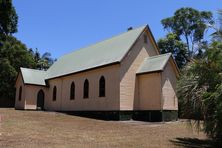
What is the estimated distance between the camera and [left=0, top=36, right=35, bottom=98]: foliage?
1919 inches

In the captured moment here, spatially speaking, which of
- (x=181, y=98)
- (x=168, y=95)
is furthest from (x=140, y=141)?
(x=168, y=95)

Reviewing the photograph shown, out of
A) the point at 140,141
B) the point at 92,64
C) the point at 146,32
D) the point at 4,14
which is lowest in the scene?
the point at 140,141

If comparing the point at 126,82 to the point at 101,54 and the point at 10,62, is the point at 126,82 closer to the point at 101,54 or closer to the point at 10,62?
the point at 101,54

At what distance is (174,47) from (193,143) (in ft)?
131

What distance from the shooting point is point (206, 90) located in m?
14.6

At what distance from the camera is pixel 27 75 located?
40062 millimetres

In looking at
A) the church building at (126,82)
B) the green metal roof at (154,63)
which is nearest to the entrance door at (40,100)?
the church building at (126,82)

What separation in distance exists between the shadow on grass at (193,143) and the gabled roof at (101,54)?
11.3m

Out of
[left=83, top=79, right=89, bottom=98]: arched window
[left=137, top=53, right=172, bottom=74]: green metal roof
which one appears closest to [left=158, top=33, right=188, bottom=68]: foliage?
[left=137, top=53, right=172, bottom=74]: green metal roof

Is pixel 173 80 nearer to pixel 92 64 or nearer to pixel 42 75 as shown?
pixel 92 64

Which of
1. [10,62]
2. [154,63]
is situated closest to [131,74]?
[154,63]

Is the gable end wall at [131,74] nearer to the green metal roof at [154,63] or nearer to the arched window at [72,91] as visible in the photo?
the green metal roof at [154,63]

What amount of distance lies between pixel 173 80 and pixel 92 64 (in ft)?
27.9

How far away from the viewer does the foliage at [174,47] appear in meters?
53.7
